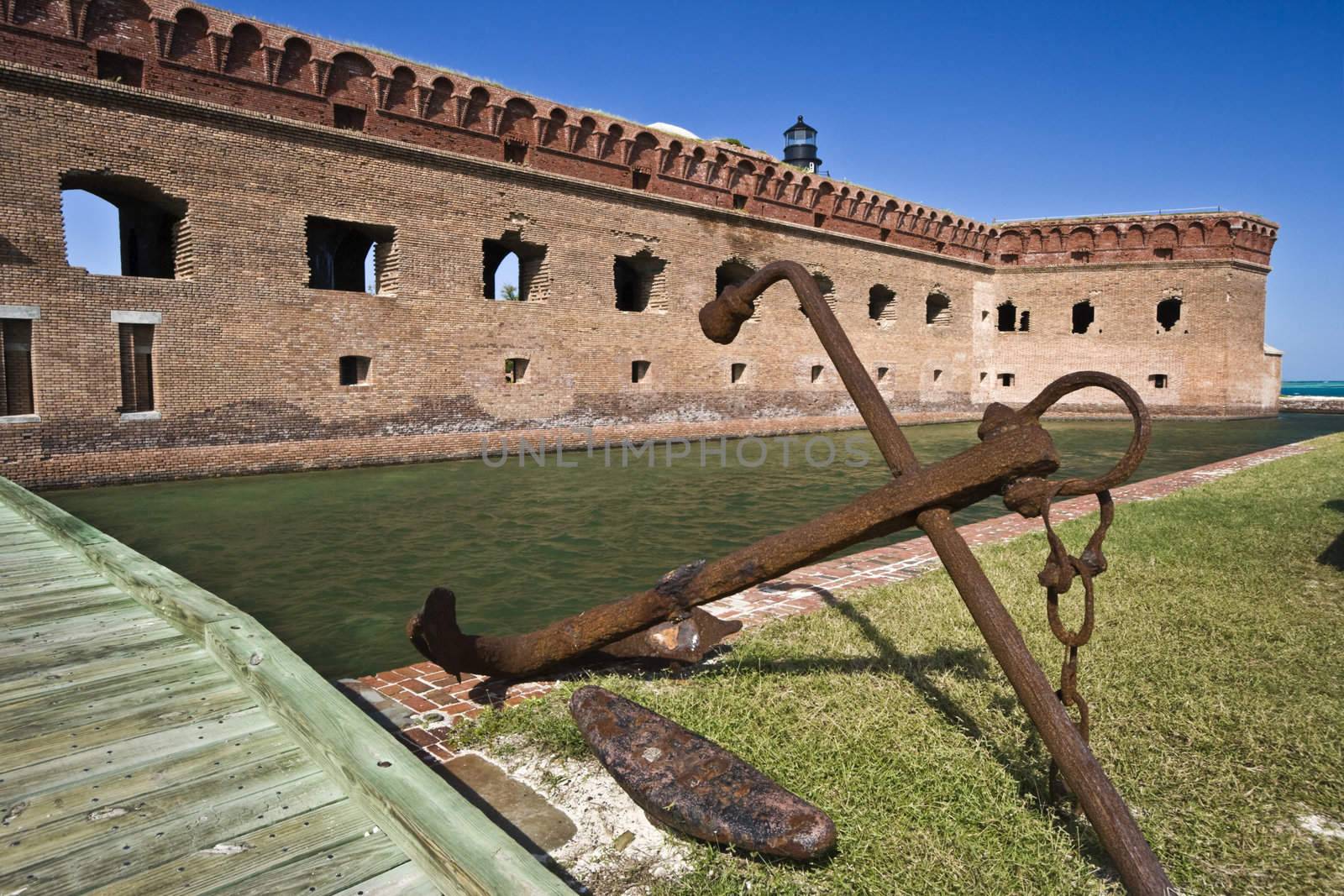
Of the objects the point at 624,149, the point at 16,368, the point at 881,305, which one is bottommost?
the point at 16,368

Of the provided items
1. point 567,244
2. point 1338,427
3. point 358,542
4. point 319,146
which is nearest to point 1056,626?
point 358,542

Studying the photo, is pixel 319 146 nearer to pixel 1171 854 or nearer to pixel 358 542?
pixel 358 542

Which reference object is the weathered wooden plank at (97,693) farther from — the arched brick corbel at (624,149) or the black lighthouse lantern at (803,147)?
the black lighthouse lantern at (803,147)

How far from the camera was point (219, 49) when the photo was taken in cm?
1177

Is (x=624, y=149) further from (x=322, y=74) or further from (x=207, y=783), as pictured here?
(x=207, y=783)

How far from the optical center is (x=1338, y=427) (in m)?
24.9

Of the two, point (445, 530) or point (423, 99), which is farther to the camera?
point (423, 99)

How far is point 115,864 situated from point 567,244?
1494 centimetres

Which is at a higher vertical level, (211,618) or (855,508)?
(855,508)

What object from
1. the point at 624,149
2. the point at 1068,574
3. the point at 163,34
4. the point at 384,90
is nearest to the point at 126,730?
the point at 1068,574

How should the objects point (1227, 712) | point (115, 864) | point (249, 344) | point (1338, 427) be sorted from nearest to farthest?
1. point (115, 864)
2. point (1227, 712)
3. point (249, 344)
4. point (1338, 427)

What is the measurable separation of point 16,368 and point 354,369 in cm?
441

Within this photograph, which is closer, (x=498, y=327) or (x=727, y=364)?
(x=498, y=327)

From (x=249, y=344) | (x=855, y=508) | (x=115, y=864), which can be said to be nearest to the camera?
(x=115, y=864)
